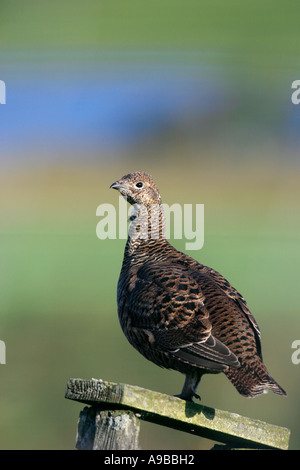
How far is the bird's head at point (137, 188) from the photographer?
5941 millimetres

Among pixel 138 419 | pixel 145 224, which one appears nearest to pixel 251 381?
pixel 138 419

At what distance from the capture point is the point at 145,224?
600cm

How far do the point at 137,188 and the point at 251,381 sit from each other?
2.01 m

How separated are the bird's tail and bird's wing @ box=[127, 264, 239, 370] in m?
0.06

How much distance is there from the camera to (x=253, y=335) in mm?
4887

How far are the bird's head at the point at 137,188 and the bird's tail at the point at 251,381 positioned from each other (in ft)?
5.95

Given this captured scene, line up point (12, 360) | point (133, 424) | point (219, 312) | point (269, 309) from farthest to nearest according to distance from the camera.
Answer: point (269, 309)
point (12, 360)
point (219, 312)
point (133, 424)

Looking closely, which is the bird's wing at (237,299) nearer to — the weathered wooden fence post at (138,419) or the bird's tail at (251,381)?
the bird's tail at (251,381)

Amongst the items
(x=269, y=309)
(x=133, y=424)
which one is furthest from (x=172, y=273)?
(x=269, y=309)

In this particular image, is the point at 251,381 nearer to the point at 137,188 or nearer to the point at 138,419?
the point at 138,419

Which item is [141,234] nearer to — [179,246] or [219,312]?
[219,312]

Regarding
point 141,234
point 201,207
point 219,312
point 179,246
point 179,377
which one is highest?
point 201,207

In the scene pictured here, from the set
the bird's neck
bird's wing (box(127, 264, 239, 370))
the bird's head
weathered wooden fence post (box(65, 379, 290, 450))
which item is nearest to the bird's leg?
bird's wing (box(127, 264, 239, 370))
